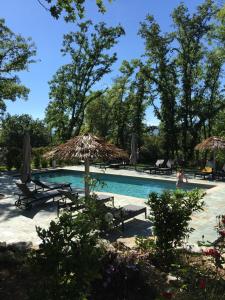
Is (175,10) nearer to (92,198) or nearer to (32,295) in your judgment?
(92,198)

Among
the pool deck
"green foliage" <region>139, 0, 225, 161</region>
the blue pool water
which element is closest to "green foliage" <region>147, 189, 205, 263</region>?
the pool deck

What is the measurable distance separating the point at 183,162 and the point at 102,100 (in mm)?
19030

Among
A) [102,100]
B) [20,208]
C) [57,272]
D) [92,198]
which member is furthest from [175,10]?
[57,272]

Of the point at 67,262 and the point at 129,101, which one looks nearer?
the point at 67,262

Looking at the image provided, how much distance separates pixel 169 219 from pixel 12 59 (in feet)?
64.0

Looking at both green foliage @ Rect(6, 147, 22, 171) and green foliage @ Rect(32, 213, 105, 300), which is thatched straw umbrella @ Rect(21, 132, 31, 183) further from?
green foliage @ Rect(32, 213, 105, 300)

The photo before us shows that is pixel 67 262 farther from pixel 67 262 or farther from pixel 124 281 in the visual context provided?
pixel 124 281

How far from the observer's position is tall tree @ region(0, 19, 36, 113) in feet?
69.8

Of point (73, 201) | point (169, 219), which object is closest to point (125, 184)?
point (73, 201)

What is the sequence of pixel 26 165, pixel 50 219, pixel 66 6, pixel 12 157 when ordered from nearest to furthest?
pixel 66 6
pixel 50 219
pixel 26 165
pixel 12 157

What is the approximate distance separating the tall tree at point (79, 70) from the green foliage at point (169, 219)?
996 inches

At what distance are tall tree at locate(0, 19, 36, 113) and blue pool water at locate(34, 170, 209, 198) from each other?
21.2 feet

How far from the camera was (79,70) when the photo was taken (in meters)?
29.9

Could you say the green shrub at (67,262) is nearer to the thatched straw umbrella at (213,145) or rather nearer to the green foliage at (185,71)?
the thatched straw umbrella at (213,145)
